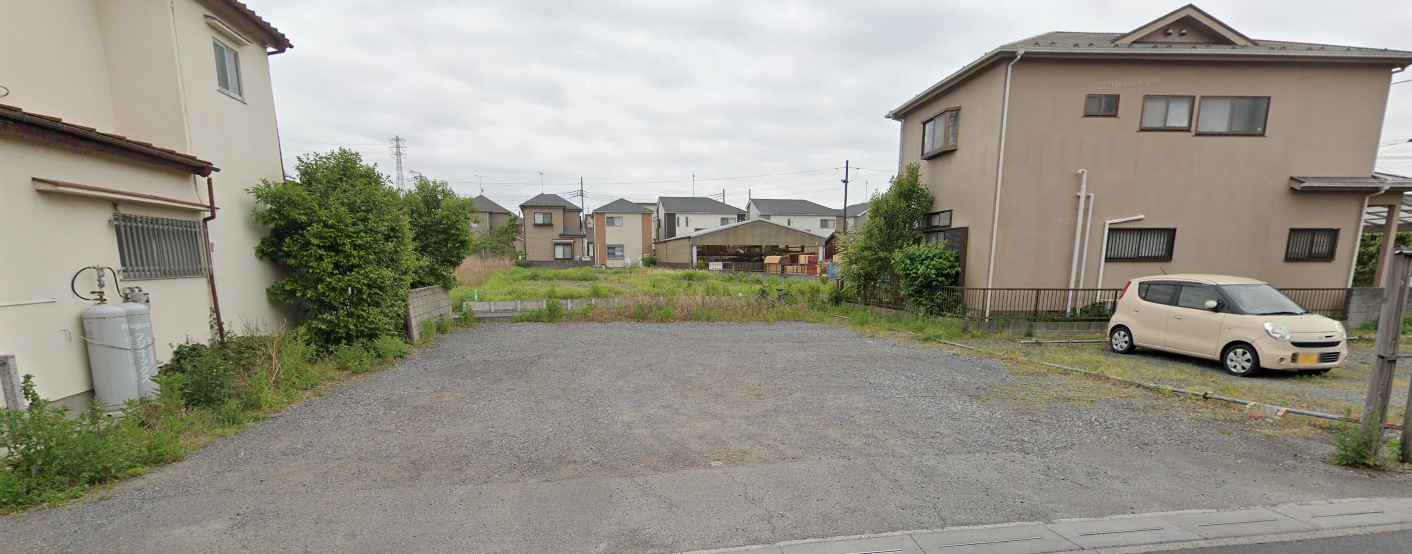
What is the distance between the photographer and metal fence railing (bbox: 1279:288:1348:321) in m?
9.30

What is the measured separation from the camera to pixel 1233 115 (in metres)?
9.07

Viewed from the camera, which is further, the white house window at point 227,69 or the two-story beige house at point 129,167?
the white house window at point 227,69

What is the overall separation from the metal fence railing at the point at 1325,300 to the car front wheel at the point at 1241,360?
558 centimetres

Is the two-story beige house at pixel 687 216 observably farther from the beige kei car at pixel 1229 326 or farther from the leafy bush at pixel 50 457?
the leafy bush at pixel 50 457

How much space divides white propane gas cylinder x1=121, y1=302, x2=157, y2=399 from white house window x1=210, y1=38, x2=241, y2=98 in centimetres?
333

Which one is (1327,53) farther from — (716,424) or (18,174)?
(18,174)

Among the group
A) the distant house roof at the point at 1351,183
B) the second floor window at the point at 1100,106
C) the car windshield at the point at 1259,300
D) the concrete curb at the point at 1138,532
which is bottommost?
the concrete curb at the point at 1138,532

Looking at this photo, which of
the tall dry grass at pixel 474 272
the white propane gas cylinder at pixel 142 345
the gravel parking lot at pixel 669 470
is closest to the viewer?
the gravel parking lot at pixel 669 470

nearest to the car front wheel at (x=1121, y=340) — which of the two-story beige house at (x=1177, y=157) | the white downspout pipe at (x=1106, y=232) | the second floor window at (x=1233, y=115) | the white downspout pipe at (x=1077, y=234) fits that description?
Answer: the white downspout pipe at (x=1077, y=234)

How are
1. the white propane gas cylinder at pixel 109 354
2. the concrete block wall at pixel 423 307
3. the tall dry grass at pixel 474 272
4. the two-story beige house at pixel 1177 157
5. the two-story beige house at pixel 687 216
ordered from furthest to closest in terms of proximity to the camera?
the two-story beige house at pixel 687 216 < the tall dry grass at pixel 474 272 < the two-story beige house at pixel 1177 157 < the concrete block wall at pixel 423 307 < the white propane gas cylinder at pixel 109 354

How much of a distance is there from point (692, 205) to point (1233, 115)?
36.7m

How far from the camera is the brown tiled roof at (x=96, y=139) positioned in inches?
137

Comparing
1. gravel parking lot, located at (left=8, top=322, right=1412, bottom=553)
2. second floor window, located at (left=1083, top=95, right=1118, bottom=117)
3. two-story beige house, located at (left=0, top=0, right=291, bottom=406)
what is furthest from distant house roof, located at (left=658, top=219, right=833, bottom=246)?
gravel parking lot, located at (left=8, top=322, right=1412, bottom=553)

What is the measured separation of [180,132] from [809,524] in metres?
7.53
